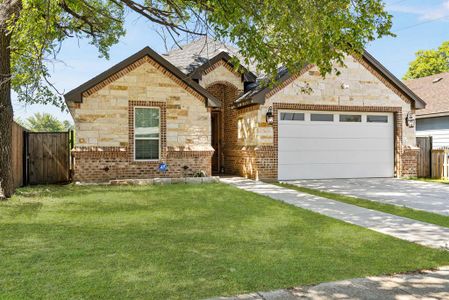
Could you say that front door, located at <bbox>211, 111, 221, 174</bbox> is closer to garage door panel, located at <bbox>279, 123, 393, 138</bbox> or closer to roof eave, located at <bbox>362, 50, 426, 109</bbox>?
garage door panel, located at <bbox>279, 123, 393, 138</bbox>

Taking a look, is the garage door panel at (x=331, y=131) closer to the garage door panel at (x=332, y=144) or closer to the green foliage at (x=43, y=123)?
the garage door panel at (x=332, y=144)

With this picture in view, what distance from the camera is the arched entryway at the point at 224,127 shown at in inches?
656

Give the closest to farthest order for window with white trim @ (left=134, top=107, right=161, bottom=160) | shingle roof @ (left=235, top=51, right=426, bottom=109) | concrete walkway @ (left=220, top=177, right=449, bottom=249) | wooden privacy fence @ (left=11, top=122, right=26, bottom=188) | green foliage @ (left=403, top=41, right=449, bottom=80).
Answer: concrete walkway @ (left=220, top=177, right=449, bottom=249), wooden privacy fence @ (left=11, top=122, right=26, bottom=188), window with white trim @ (left=134, top=107, right=161, bottom=160), shingle roof @ (left=235, top=51, right=426, bottom=109), green foliage @ (left=403, top=41, right=449, bottom=80)

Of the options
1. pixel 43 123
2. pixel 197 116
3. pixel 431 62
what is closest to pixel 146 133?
pixel 197 116

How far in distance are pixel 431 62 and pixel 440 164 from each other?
25536 millimetres

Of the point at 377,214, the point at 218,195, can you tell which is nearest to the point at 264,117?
the point at 218,195

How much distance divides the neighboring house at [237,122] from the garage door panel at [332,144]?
0.13ft

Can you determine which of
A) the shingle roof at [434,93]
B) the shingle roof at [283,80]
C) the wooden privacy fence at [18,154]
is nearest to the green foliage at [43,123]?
the wooden privacy fence at [18,154]

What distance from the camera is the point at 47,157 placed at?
13.8 metres

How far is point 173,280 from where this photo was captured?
4.02m

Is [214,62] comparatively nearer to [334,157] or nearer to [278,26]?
[334,157]

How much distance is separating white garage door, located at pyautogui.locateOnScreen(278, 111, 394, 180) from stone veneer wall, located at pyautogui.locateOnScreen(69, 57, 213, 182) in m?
3.15

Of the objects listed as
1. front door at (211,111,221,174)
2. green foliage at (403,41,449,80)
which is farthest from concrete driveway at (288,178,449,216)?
green foliage at (403,41,449,80)

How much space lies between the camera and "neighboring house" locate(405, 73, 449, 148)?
19.6 m
